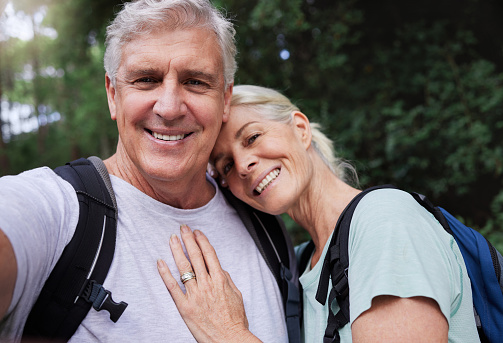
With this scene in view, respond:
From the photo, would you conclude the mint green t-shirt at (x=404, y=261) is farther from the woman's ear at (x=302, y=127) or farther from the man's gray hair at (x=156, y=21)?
the man's gray hair at (x=156, y=21)

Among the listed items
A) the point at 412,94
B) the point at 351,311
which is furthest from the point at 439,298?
the point at 412,94

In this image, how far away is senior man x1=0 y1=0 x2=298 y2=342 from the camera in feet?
4.81

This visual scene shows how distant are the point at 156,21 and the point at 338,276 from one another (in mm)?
1277

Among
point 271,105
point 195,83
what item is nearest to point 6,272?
point 195,83

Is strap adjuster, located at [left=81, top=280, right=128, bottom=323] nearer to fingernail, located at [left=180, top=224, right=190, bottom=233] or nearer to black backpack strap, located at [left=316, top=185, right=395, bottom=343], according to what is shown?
fingernail, located at [left=180, top=224, right=190, bottom=233]

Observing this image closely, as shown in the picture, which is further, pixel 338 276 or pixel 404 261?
pixel 338 276

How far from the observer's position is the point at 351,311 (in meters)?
1.38

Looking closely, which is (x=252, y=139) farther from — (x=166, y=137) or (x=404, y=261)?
(x=404, y=261)

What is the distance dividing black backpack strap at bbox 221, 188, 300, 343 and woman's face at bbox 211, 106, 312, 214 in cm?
9

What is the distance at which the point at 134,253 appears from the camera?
5.35 ft

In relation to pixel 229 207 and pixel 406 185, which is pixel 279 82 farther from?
pixel 229 207

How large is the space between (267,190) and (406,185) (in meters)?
2.88

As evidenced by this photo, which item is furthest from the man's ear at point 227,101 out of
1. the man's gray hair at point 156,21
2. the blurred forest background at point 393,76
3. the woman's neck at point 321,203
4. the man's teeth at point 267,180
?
the blurred forest background at point 393,76

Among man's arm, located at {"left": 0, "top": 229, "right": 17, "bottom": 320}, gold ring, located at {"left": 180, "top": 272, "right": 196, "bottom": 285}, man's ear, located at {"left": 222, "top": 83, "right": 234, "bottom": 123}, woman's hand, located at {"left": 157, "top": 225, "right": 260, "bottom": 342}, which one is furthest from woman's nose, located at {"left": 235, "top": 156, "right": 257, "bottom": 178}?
man's arm, located at {"left": 0, "top": 229, "right": 17, "bottom": 320}
